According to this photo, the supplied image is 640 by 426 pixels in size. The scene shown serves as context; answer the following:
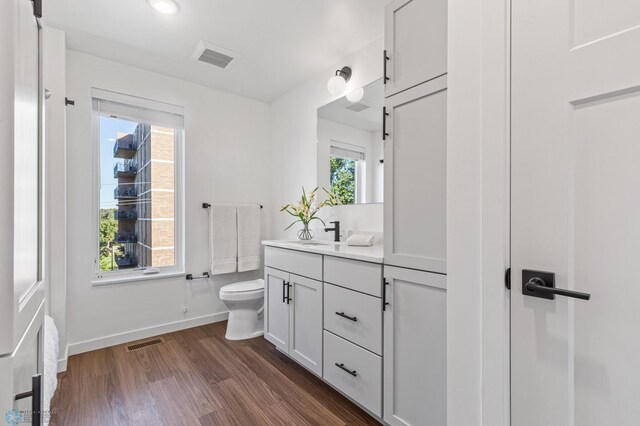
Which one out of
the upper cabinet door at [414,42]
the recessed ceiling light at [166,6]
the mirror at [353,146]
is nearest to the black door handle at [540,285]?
the upper cabinet door at [414,42]

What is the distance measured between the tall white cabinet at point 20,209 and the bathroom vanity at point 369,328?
127cm

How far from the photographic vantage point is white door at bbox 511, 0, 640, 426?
0.71m

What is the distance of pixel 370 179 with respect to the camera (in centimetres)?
233

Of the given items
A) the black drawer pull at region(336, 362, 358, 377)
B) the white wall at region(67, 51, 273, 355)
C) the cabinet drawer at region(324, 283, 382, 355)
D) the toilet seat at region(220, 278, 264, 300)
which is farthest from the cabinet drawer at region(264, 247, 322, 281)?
the white wall at region(67, 51, 273, 355)

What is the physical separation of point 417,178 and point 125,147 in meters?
2.70

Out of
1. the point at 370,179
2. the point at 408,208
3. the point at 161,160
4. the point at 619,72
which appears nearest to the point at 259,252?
the point at 161,160

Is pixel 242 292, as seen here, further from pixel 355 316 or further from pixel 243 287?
pixel 355 316

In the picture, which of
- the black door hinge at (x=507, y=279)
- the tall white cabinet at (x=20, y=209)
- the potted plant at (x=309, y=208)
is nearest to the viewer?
the tall white cabinet at (x=20, y=209)

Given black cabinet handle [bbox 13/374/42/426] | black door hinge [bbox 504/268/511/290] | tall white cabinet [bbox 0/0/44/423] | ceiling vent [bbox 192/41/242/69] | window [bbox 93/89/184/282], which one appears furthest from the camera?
window [bbox 93/89/184/282]

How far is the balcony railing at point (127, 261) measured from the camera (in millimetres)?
2658

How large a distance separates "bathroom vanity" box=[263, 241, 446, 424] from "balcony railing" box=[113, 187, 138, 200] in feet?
5.39

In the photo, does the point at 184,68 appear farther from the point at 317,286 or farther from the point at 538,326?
the point at 538,326

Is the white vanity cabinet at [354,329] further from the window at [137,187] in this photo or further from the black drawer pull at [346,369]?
the window at [137,187]

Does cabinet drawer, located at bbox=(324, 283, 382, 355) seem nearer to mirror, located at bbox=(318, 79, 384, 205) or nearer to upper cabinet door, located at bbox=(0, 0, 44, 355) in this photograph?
mirror, located at bbox=(318, 79, 384, 205)
